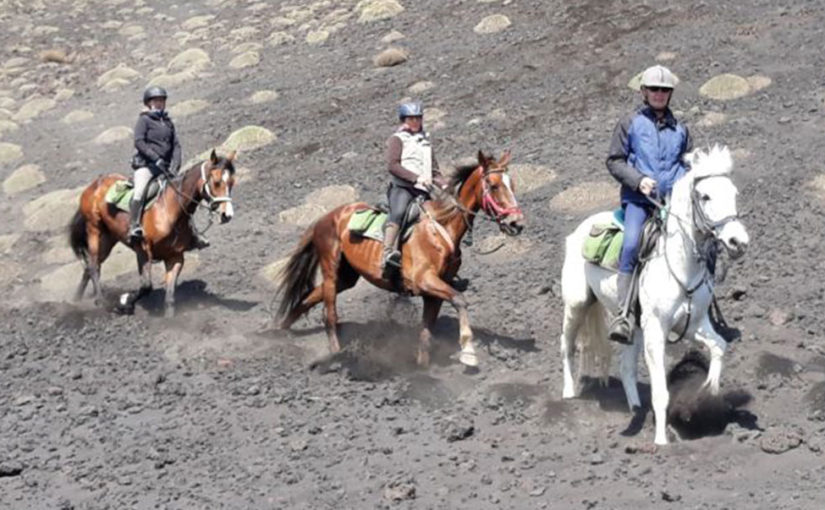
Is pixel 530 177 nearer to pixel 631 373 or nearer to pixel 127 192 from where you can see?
pixel 127 192

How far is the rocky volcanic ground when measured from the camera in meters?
12.2

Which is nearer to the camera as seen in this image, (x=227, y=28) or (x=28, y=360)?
(x=28, y=360)

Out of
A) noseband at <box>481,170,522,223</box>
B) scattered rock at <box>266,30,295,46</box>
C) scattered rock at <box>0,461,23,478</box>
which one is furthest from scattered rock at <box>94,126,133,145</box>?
scattered rock at <box>0,461,23,478</box>

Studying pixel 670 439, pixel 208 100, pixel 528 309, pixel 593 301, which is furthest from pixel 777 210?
pixel 208 100

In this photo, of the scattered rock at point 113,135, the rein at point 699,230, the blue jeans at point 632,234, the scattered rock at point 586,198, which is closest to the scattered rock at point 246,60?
the scattered rock at point 113,135

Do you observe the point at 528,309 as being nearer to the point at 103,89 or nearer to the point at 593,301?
the point at 593,301

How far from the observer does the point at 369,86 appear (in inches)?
1303

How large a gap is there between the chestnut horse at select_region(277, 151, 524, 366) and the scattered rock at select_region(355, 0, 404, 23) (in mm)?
23471

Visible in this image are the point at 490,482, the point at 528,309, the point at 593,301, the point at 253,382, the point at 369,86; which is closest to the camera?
the point at 490,482

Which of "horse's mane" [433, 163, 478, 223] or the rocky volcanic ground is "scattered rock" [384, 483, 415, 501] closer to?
the rocky volcanic ground

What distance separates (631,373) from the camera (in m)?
13.0

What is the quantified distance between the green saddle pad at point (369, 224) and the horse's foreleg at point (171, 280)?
426 centimetres

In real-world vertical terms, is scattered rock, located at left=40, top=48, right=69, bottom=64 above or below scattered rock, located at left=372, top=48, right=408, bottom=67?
below

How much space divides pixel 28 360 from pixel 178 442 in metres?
4.97
